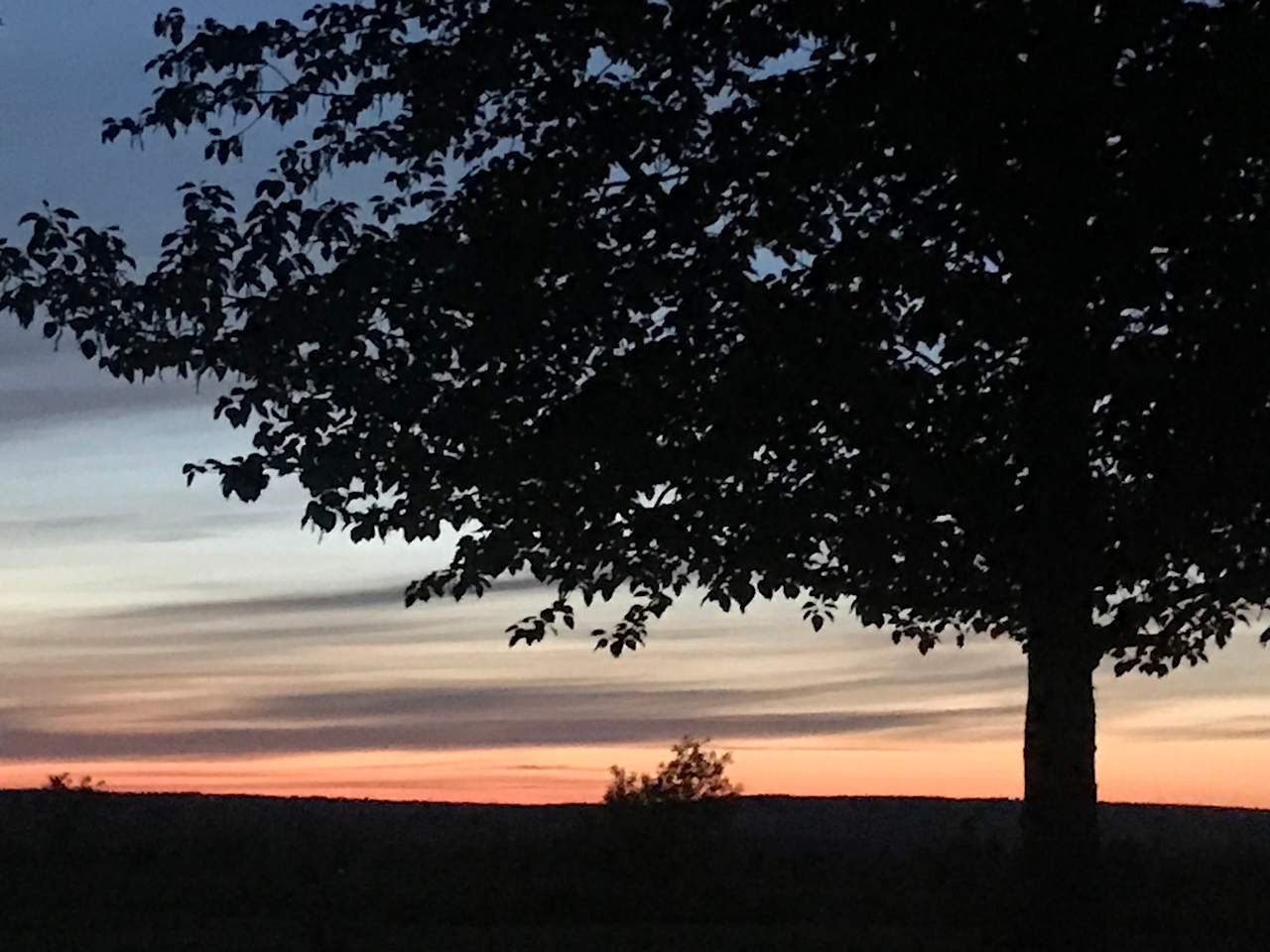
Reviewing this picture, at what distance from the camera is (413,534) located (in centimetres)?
1680

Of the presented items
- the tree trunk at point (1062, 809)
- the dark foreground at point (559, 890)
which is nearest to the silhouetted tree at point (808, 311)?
the tree trunk at point (1062, 809)

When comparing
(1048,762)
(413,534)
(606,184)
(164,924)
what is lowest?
(164,924)

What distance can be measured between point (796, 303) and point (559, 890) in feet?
37.5

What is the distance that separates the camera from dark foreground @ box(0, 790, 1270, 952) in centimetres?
2069

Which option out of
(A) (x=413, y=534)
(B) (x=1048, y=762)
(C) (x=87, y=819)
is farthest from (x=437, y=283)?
(C) (x=87, y=819)

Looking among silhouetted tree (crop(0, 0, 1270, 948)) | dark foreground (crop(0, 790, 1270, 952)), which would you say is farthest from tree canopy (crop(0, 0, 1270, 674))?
dark foreground (crop(0, 790, 1270, 952))

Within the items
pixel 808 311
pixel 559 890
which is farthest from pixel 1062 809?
pixel 559 890

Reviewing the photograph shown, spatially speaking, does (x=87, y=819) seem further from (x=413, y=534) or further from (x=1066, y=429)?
(x=1066, y=429)

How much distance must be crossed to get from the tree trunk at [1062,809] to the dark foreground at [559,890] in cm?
121

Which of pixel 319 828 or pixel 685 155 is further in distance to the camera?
pixel 319 828

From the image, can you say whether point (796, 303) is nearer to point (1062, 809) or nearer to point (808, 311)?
point (808, 311)

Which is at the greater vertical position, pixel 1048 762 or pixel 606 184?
pixel 606 184

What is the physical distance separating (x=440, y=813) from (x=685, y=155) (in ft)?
120

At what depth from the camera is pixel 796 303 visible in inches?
617
